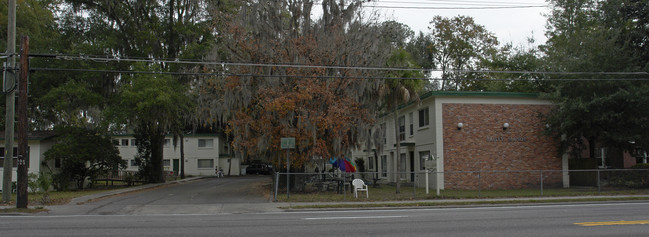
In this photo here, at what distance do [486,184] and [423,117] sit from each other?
5221 mm

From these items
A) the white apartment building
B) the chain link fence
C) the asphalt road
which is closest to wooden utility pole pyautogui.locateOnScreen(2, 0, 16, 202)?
the asphalt road

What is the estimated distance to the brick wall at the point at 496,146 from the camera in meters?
26.7

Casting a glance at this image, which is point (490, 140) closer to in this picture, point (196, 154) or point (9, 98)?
point (9, 98)

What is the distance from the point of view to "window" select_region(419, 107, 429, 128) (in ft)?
94.1

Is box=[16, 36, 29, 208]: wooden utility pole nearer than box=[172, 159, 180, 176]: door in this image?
Yes

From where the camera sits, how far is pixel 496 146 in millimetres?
27234

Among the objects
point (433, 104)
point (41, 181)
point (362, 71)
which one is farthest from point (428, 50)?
point (41, 181)

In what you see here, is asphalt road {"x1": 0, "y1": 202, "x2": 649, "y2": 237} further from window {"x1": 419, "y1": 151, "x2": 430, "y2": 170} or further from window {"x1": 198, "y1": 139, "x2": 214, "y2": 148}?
window {"x1": 198, "y1": 139, "x2": 214, "y2": 148}

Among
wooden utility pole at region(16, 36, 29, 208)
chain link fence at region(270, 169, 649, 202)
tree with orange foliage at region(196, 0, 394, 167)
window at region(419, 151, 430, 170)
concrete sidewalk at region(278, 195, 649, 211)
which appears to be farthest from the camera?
window at region(419, 151, 430, 170)

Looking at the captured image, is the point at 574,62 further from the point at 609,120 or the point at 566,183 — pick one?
the point at 566,183

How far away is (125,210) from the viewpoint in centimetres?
1764

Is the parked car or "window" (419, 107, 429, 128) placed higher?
"window" (419, 107, 429, 128)

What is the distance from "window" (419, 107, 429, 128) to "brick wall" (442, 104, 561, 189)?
1.98 meters

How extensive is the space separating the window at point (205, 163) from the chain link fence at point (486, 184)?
32.5 metres
